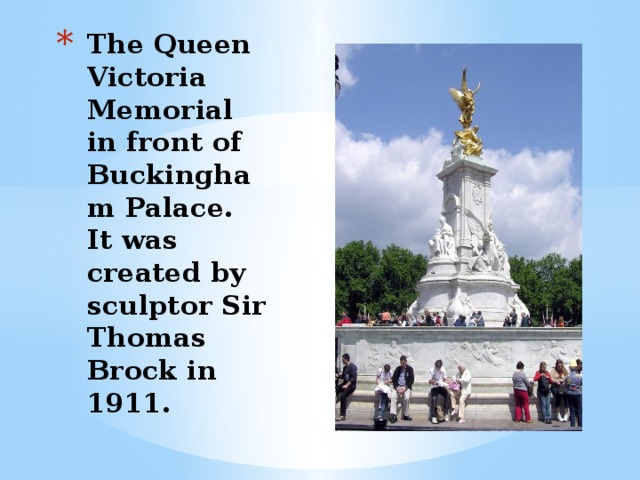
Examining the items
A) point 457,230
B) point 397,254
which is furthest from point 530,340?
point 397,254

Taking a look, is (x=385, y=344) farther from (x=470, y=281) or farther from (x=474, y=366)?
(x=470, y=281)

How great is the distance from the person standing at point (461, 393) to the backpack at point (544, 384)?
53.8 inches

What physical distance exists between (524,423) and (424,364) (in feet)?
8.08

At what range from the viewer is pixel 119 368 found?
7.83m

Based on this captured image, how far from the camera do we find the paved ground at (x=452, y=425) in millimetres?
11812

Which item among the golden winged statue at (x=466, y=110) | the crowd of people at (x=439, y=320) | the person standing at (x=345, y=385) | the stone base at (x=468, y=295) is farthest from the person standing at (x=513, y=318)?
the person standing at (x=345, y=385)

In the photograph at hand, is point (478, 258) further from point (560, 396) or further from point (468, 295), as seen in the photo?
point (560, 396)

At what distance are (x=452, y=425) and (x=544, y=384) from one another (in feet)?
6.71

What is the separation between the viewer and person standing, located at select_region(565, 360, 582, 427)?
12133 millimetres

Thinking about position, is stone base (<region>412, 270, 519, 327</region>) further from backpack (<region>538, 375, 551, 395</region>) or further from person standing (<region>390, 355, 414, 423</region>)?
person standing (<region>390, 355, 414, 423</region>)

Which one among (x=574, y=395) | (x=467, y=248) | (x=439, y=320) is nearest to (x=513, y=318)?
(x=439, y=320)

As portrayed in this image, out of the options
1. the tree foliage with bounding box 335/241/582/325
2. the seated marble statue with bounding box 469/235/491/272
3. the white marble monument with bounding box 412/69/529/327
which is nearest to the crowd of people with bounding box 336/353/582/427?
the white marble monument with bounding box 412/69/529/327

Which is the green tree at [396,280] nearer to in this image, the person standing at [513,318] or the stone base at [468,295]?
the stone base at [468,295]

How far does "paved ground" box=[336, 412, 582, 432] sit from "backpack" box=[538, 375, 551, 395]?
0.63m
